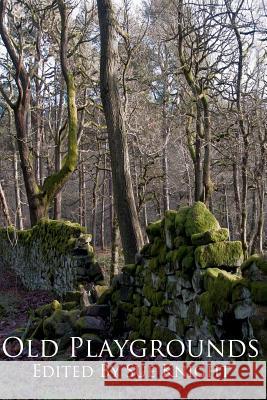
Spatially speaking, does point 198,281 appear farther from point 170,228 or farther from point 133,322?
point 133,322

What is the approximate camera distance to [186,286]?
502 cm

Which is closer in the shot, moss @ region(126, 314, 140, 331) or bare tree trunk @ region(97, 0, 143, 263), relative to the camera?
moss @ region(126, 314, 140, 331)

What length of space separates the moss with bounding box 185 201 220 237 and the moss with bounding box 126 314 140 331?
1.79 m

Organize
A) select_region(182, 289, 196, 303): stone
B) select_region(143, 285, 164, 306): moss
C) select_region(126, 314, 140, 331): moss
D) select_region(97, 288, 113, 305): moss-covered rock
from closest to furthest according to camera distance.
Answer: select_region(182, 289, 196, 303): stone < select_region(143, 285, 164, 306): moss < select_region(126, 314, 140, 331): moss < select_region(97, 288, 113, 305): moss-covered rock

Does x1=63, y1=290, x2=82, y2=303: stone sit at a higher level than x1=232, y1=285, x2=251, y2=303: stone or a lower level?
lower

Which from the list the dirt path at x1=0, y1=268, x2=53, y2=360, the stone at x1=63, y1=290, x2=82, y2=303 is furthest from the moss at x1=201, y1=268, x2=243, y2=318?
the stone at x1=63, y1=290, x2=82, y2=303

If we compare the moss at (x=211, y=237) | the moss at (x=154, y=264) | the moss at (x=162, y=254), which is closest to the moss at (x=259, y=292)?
the moss at (x=211, y=237)

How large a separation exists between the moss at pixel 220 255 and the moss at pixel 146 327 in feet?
4.99

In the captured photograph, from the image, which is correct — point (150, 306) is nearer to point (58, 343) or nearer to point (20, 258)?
point (58, 343)

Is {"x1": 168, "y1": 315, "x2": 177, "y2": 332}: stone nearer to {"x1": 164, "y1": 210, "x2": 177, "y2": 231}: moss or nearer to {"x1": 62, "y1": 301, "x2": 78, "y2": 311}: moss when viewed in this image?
{"x1": 164, "y1": 210, "x2": 177, "y2": 231}: moss

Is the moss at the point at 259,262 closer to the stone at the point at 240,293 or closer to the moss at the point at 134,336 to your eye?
the stone at the point at 240,293

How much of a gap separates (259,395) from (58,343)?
133 inches

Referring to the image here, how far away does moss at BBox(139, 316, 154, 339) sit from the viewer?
584 cm

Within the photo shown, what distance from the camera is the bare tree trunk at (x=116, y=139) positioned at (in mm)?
8219
